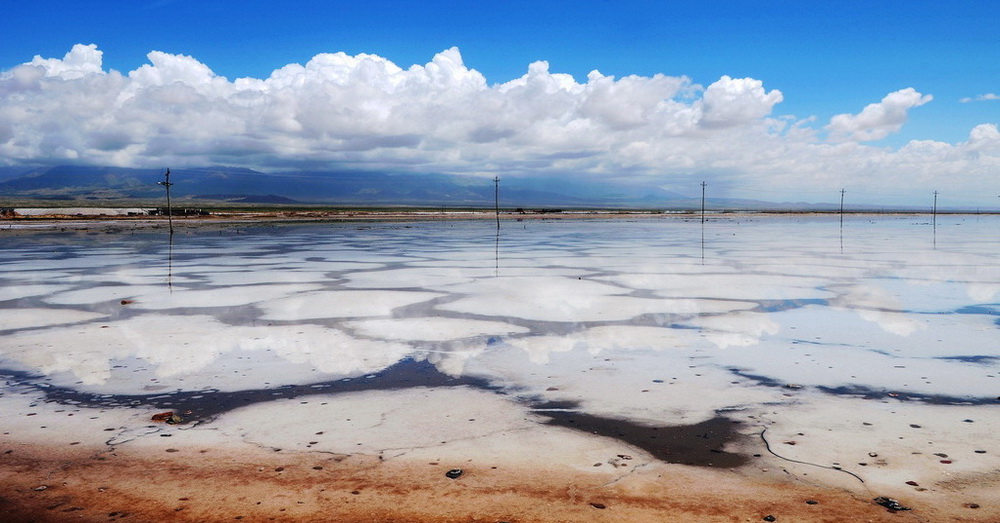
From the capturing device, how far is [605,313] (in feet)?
35.4

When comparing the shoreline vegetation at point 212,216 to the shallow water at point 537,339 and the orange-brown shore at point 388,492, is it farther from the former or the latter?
the orange-brown shore at point 388,492

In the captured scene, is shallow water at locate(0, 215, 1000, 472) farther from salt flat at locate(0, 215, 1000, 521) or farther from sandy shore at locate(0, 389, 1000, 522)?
Answer: sandy shore at locate(0, 389, 1000, 522)

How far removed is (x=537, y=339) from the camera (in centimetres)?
885

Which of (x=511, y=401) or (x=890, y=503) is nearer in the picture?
(x=890, y=503)

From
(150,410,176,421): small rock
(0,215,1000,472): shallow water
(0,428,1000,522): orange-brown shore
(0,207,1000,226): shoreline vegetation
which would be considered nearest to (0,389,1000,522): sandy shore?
(0,428,1000,522): orange-brown shore

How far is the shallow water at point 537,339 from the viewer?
629 cm

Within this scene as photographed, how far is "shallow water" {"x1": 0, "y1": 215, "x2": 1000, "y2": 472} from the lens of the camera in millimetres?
6289

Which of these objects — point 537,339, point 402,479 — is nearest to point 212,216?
point 537,339

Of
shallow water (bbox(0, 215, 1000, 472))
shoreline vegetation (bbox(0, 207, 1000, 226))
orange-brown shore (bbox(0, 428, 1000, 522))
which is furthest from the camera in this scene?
shoreline vegetation (bbox(0, 207, 1000, 226))

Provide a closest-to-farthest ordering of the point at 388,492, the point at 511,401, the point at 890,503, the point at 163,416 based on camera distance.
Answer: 1. the point at 890,503
2. the point at 388,492
3. the point at 163,416
4. the point at 511,401

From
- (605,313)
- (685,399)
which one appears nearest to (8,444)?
(685,399)

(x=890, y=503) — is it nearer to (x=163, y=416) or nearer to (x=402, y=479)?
(x=402, y=479)

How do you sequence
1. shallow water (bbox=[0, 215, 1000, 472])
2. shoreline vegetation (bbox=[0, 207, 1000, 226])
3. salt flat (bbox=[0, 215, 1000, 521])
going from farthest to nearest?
shoreline vegetation (bbox=[0, 207, 1000, 226]), shallow water (bbox=[0, 215, 1000, 472]), salt flat (bbox=[0, 215, 1000, 521])

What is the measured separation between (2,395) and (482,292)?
8142mm
